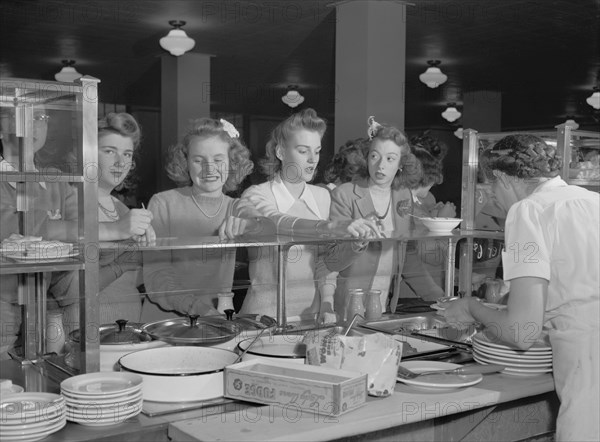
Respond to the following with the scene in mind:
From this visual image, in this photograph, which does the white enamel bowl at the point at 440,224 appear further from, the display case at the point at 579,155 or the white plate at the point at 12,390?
the white plate at the point at 12,390

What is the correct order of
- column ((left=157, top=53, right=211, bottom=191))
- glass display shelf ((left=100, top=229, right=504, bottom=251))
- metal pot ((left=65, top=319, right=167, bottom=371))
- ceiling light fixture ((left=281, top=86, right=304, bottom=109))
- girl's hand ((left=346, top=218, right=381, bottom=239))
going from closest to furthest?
metal pot ((left=65, top=319, right=167, bottom=371)) → glass display shelf ((left=100, top=229, right=504, bottom=251)) → girl's hand ((left=346, top=218, right=381, bottom=239)) → column ((left=157, top=53, right=211, bottom=191)) → ceiling light fixture ((left=281, top=86, right=304, bottom=109))

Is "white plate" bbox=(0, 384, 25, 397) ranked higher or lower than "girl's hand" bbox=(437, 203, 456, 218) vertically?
lower

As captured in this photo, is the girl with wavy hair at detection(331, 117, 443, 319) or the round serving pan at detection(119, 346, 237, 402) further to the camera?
the girl with wavy hair at detection(331, 117, 443, 319)

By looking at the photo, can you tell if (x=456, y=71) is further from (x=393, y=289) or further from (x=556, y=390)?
(x=556, y=390)

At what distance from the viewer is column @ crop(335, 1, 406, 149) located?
5672mm

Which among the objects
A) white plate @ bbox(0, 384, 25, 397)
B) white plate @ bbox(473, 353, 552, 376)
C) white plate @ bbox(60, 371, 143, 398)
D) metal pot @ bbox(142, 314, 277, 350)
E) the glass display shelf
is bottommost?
white plate @ bbox(473, 353, 552, 376)

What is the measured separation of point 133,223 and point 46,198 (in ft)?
1.09

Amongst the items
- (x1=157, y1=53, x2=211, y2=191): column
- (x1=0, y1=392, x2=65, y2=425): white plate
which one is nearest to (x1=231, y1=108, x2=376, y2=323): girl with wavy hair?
(x1=0, y1=392, x2=65, y2=425): white plate

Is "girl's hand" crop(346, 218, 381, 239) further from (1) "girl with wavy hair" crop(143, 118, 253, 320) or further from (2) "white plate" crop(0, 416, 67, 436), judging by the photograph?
(2) "white plate" crop(0, 416, 67, 436)

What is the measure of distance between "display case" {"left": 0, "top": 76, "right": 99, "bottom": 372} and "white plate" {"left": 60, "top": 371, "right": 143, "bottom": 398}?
10 centimetres

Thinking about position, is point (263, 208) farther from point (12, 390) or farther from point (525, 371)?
point (12, 390)

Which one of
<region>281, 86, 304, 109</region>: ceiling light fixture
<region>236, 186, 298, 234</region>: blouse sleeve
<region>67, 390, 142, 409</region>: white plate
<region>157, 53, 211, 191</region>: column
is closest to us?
<region>67, 390, 142, 409</region>: white plate

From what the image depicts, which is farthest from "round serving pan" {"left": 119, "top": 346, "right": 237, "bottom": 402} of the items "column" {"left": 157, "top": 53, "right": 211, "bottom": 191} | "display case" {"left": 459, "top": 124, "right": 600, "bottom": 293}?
"column" {"left": 157, "top": 53, "right": 211, "bottom": 191}

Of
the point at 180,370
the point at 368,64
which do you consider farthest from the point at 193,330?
the point at 368,64
